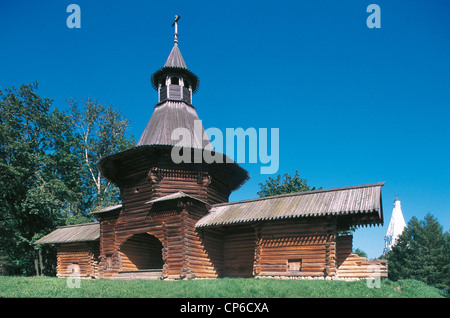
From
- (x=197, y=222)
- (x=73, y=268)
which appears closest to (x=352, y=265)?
(x=197, y=222)

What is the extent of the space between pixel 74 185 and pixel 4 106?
9782 millimetres

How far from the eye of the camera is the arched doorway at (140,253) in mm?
20047

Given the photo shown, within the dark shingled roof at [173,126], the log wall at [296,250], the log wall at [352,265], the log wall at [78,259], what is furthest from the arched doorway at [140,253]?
the log wall at [352,265]

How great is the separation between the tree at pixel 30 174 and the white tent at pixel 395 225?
212 ft

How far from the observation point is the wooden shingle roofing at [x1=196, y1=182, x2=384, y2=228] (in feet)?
48.7

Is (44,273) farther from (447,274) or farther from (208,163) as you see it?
(447,274)

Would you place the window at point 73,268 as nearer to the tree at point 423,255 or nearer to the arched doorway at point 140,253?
the arched doorway at point 140,253

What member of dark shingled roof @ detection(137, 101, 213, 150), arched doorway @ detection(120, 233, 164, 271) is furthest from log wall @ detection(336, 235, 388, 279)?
arched doorway @ detection(120, 233, 164, 271)

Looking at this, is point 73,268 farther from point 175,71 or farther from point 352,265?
point 352,265

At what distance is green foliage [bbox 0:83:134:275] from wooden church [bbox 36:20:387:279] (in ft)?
24.4

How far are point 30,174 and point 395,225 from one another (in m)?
70.0

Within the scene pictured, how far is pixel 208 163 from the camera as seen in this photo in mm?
20141
